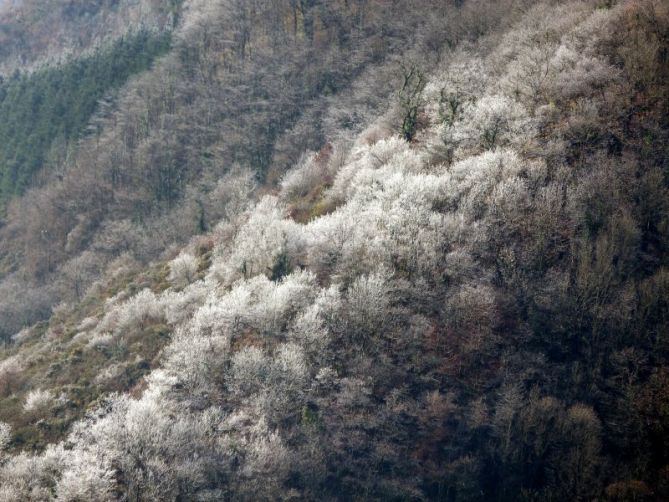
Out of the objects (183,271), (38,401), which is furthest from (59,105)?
(38,401)

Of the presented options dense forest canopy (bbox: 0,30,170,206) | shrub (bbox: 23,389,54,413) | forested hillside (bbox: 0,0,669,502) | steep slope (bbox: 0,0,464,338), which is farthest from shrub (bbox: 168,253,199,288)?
dense forest canopy (bbox: 0,30,170,206)

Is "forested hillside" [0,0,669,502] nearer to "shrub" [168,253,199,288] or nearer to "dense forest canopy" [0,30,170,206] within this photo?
"shrub" [168,253,199,288]

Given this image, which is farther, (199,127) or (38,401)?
(199,127)

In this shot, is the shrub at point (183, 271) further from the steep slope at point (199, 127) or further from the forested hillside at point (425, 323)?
the steep slope at point (199, 127)

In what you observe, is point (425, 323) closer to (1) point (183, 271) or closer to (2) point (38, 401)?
(1) point (183, 271)

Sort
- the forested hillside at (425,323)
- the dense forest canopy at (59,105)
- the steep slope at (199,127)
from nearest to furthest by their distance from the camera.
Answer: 1. the forested hillside at (425,323)
2. the steep slope at (199,127)
3. the dense forest canopy at (59,105)

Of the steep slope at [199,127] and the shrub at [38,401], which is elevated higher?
the steep slope at [199,127]

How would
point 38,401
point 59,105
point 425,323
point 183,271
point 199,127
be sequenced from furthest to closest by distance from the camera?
point 59,105
point 199,127
point 183,271
point 38,401
point 425,323

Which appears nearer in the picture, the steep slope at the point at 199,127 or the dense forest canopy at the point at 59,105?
the steep slope at the point at 199,127

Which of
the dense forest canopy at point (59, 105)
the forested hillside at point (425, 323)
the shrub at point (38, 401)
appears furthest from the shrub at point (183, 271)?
the dense forest canopy at point (59, 105)

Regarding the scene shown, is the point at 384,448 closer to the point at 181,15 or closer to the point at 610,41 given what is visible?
the point at 610,41
